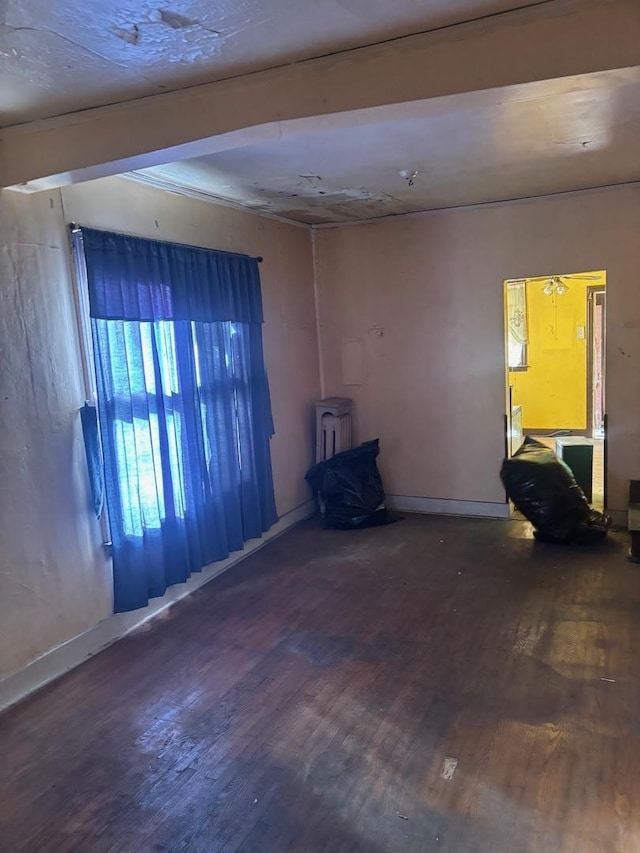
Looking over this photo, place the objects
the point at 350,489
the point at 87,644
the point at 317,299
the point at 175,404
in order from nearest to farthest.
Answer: the point at 87,644 < the point at 175,404 < the point at 350,489 < the point at 317,299

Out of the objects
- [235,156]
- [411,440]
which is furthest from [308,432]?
[235,156]

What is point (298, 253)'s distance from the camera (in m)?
5.38

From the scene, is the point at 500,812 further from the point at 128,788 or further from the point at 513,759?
the point at 128,788

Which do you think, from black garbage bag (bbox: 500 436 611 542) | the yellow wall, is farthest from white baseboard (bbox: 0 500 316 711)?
the yellow wall

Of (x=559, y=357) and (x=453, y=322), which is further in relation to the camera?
(x=559, y=357)

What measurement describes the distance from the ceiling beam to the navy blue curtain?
1.87 feet

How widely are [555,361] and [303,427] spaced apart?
4.57 m

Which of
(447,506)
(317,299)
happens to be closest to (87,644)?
(447,506)

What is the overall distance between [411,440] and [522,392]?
379 centimetres

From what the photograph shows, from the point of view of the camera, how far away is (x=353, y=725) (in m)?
2.57

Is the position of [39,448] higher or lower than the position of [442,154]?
lower

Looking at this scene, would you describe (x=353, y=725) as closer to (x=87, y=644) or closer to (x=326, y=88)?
(x=87, y=644)

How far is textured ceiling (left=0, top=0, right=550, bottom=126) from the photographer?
71.6 inches

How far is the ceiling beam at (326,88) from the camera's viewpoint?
185 cm
